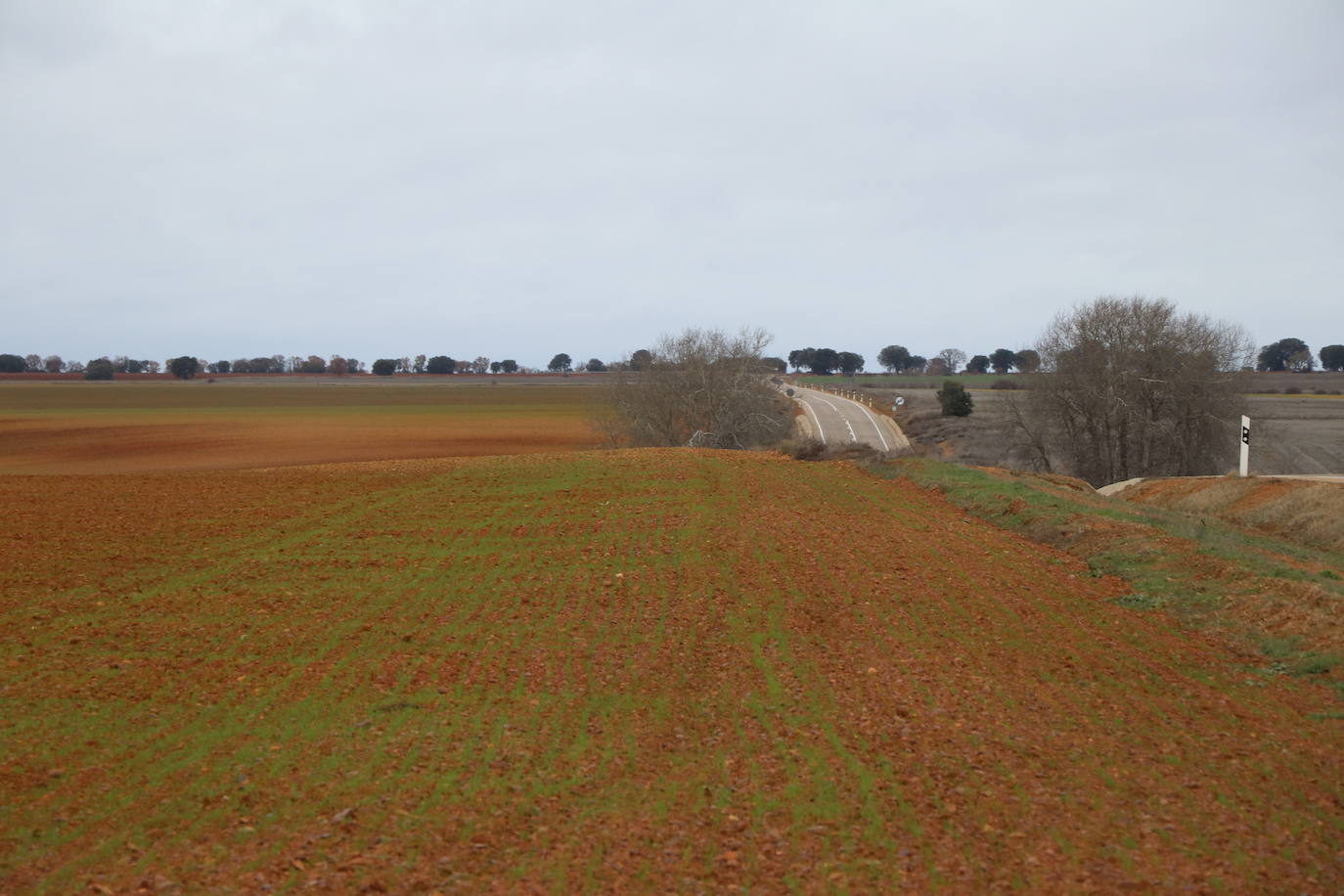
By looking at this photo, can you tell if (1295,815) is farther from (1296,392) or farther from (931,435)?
(1296,392)

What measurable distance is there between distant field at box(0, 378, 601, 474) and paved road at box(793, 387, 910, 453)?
42.3 ft

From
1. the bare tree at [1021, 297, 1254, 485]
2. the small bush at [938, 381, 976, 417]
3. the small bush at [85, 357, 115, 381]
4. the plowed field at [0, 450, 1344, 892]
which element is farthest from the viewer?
the small bush at [85, 357, 115, 381]

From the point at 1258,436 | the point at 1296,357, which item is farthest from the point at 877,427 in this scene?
the point at 1296,357

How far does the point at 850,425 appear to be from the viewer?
5597cm

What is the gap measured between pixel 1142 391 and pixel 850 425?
16.5 m

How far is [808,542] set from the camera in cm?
1570

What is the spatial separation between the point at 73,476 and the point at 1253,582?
77.9ft

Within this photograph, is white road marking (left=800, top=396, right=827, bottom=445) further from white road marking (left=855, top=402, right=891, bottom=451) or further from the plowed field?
the plowed field

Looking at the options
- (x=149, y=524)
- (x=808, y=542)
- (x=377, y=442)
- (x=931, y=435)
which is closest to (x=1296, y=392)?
(x=931, y=435)

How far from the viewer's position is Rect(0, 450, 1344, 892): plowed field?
5887 millimetres

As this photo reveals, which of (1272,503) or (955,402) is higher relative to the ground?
(955,402)

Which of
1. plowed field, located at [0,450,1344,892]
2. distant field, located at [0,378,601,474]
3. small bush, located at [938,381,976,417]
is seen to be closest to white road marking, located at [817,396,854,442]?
small bush, located at [938,381,976,417]

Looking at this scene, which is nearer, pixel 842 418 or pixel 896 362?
pixel 842 418

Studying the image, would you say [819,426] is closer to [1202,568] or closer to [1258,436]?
[1258,436]
